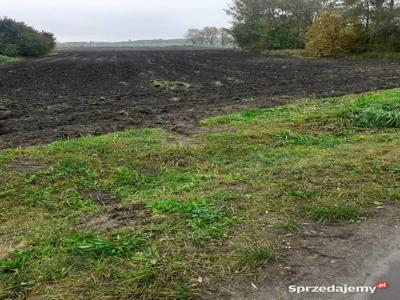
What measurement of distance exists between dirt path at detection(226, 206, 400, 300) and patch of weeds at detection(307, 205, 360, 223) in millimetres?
137

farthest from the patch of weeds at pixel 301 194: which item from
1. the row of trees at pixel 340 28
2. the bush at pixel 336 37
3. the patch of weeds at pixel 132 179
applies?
the bush at pixel 336 37

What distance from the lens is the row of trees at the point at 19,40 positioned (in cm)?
4816

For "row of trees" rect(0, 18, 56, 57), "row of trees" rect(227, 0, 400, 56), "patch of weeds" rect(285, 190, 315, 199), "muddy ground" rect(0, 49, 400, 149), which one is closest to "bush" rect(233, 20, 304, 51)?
"row of trees" rect(227, 0, 400, 56)

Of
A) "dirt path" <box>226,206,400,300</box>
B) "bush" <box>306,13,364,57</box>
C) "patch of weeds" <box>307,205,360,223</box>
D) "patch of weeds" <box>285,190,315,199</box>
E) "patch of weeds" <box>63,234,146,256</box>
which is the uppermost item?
"bush" <box>306,13,364,57</box>

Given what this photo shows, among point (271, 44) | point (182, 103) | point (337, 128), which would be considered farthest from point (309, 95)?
point (271, 44)

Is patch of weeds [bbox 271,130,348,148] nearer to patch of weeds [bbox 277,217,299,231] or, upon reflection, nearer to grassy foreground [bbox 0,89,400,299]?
grassy foreground [bbox 0,89,400,299]

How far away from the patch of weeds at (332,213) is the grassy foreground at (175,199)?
1cm

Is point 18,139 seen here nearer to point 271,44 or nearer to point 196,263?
point 196,263

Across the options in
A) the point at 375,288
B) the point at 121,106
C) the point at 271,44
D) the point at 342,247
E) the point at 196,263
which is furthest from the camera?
the point at 271,44

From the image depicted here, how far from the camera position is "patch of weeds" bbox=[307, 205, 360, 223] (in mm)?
4512

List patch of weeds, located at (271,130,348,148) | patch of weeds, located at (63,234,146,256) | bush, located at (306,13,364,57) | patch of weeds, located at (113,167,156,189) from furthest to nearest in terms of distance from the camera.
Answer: bush, located at (306,13,364,57) < patch of weeds, located at (271,130,348,148) < patch of weeds, located at (113,167,156,189) < patch of weeds, located at (63,234,146,256)

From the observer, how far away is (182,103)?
13.2 meters

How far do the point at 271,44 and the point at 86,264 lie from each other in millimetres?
54195

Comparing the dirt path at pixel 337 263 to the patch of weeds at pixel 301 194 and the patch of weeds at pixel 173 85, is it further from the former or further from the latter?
the patch of weeds at pixel 173 85
